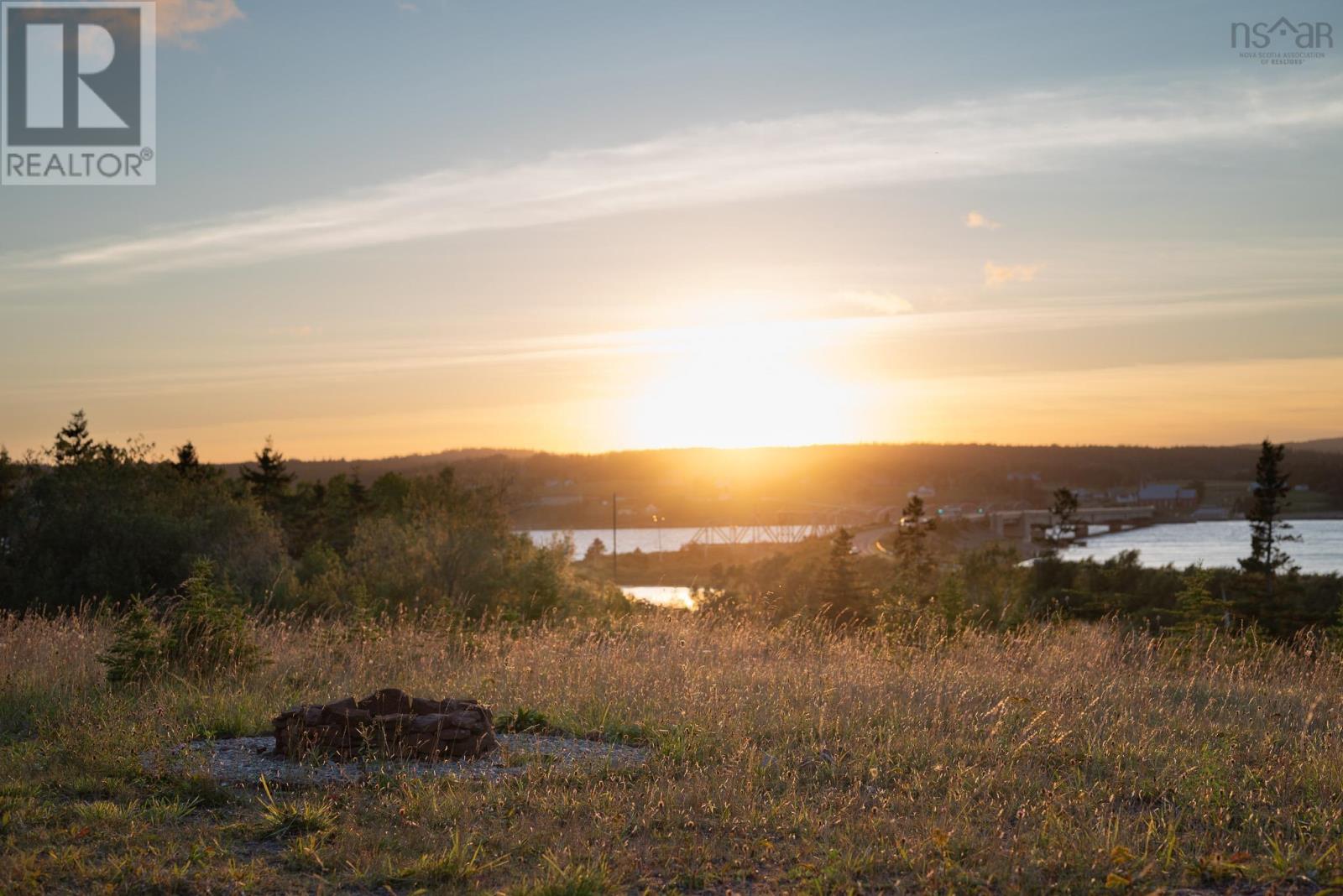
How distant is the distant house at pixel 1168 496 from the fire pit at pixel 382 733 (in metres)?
76.6

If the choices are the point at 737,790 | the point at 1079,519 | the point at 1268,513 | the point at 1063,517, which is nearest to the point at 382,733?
the point at 737,790

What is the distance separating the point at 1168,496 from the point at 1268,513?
30294mm

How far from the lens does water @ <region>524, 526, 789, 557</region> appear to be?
61.3 m

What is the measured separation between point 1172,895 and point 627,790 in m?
2.91

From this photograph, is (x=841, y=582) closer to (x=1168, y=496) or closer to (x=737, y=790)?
(x=737, y=790)

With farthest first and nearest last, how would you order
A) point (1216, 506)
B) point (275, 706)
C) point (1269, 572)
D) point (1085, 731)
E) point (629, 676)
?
point (1216, 506)
point (1269, 572)
point (629, 676)
point (275, 706)
point (1085, 731)

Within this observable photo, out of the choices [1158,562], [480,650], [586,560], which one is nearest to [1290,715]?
[480,650]

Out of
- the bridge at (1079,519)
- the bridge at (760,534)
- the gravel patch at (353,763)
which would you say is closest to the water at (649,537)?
the bridge at (760,534)

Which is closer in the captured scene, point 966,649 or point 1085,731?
point 1085,731

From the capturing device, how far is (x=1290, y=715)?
866cm

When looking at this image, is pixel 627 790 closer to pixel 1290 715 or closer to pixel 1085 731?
pixel 1085 731

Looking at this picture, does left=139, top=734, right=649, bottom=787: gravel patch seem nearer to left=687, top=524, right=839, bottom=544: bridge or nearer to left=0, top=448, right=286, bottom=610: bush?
left=0, top=448, right=286, bottom=610: bush

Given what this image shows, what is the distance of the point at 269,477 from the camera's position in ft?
184

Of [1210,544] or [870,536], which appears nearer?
[1210,544]
